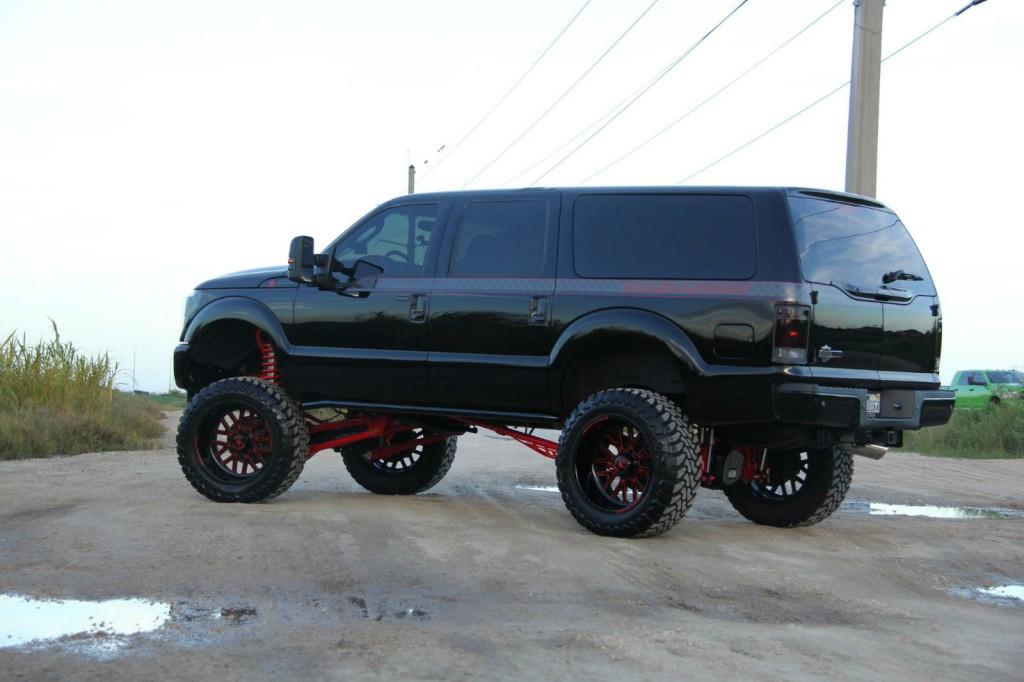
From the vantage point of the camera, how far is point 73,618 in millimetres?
5098

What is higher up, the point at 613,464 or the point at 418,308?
the point at 418,308

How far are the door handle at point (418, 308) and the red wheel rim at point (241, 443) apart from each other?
1.46 m

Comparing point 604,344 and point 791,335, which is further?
point 604,344

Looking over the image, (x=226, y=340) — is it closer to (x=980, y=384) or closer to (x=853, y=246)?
(x=853, y=246)

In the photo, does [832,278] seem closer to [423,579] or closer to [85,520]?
[423,579]

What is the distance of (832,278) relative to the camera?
23.7ft

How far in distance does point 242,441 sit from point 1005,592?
17.3ft

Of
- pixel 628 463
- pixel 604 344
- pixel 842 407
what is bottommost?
pixel 628 463

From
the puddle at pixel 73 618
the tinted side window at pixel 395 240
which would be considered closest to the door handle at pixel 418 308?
the tinted side window at pixel 395 240

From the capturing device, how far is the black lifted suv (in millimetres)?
7082

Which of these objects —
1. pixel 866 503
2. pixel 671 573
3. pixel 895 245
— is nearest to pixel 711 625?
pixel 671 573

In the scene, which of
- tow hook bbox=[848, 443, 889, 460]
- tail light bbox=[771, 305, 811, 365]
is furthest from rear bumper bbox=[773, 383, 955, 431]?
tow hook bbox=[848, 443, 889, 460]

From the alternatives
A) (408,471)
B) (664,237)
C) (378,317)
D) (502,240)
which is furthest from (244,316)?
(664,237)

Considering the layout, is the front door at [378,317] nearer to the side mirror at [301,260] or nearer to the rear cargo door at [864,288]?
the side mirror at [301,260]
